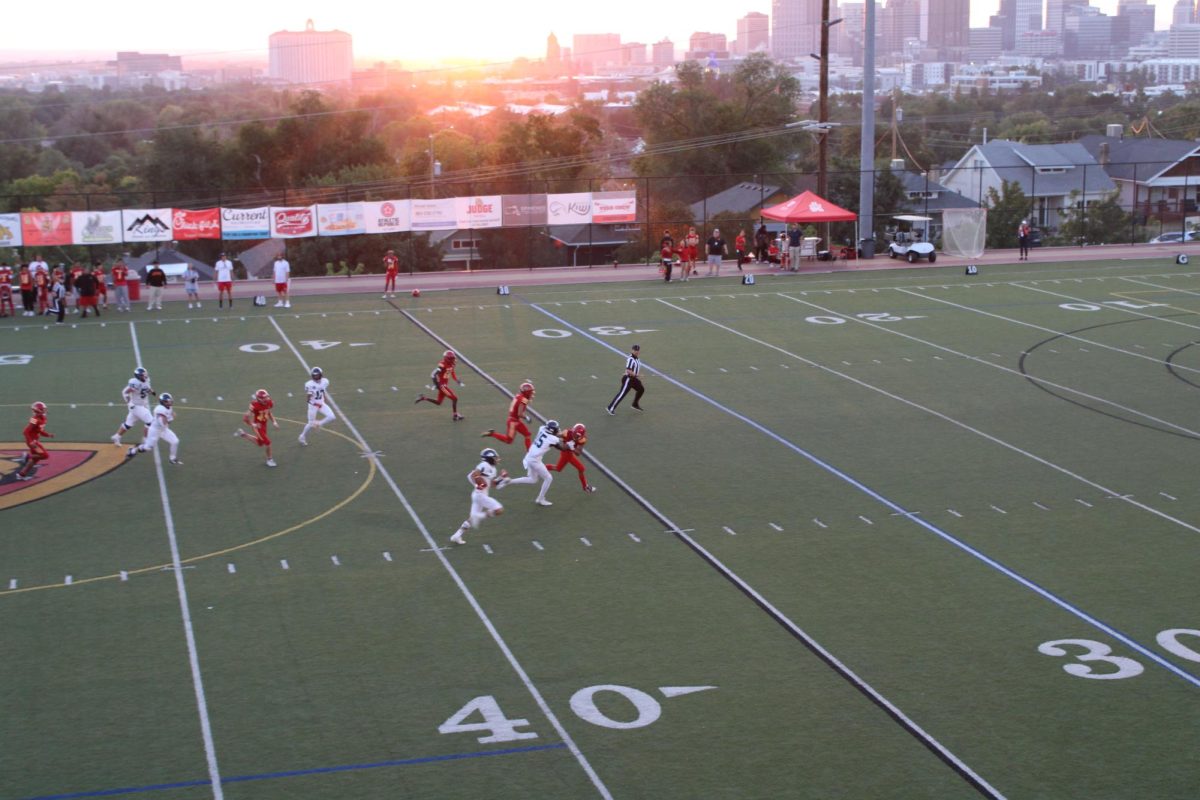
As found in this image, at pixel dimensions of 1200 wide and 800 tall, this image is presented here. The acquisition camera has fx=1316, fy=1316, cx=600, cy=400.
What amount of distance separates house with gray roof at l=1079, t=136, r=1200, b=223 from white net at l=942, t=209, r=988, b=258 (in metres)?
27.2

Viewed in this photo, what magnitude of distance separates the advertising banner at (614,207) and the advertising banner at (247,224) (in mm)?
10751

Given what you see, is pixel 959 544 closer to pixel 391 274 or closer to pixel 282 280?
pixel 282 280

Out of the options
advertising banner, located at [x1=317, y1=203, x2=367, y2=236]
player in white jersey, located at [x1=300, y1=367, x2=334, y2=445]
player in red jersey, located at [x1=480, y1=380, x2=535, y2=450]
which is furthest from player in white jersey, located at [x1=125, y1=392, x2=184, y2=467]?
advertising banner, located at [x1=317, y1=203, x2=367, y2=236]

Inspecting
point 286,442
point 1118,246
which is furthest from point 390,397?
point 1118,246

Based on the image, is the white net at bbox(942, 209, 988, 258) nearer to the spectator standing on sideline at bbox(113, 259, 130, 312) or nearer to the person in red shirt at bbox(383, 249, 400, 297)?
the person in red shirt at bbox(383, 249, 400, 297)

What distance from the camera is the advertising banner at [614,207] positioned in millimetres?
44469

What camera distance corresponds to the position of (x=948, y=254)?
4591cm

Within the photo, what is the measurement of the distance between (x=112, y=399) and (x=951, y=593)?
1684 centimetres

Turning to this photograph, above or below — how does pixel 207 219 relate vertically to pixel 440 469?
above

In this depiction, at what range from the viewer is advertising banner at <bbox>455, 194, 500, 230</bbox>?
43125 mm

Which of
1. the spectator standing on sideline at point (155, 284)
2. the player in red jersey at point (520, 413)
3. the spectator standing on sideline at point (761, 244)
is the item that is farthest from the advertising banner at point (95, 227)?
the player in red jersey at point (520, 413)

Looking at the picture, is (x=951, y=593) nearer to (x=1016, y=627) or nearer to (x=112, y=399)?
(x=1016, y=627)

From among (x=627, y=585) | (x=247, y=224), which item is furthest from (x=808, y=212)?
(x=627, y=585)

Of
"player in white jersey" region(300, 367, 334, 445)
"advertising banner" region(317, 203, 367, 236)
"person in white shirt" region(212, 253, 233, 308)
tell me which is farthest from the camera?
"advertising banner" region(317, 203, 367, 236)
